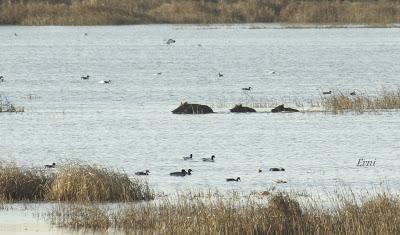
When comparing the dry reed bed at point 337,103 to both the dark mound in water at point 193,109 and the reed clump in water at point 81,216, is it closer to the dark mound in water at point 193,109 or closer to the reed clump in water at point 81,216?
the dark mound in water at point 193,109

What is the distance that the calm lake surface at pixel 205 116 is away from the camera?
21250mm

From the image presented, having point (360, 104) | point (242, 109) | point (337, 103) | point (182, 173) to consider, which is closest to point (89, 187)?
point (182, 173)

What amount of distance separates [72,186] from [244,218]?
3258 mm

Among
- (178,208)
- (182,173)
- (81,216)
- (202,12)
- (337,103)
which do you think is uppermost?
(178,208)

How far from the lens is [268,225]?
14.0 m

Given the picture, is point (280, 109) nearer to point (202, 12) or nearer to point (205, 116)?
point (205, 116)

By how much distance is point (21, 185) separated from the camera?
54.8ft

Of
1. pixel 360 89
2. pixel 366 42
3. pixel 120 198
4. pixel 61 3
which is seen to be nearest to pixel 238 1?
pixel 61 3

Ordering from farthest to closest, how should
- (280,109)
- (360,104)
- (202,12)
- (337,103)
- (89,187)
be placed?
(202,12) → (280,109) → (337,103) → (360,104) → (89,187)

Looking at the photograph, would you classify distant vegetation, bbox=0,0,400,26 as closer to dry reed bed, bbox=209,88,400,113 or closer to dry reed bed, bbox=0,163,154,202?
dry reed bed, bbox=209,88,400,113

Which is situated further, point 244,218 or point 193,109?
point 193,109

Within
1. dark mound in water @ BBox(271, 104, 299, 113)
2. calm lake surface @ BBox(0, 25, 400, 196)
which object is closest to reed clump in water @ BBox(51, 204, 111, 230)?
calm lake surface @ BBox(0, 25, 400, 196)

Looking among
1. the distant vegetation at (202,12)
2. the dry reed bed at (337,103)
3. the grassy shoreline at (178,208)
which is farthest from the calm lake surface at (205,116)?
the distant vegetation at (202,12)

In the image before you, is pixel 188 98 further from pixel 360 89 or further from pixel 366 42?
pixel 366 42
